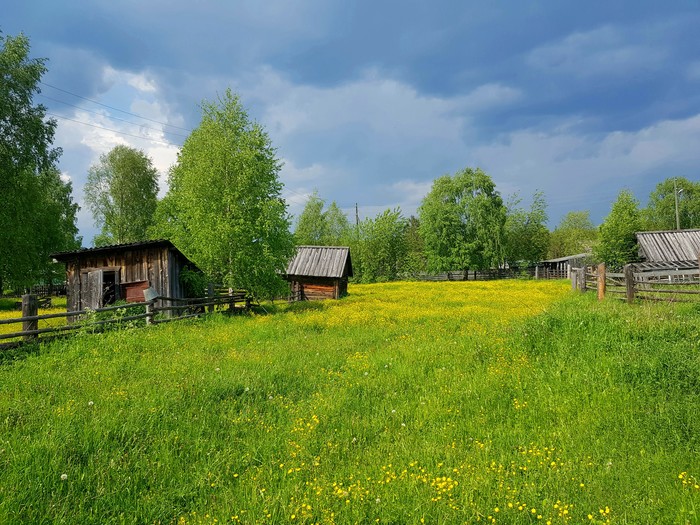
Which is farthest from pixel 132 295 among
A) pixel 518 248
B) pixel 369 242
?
pixel 518 248

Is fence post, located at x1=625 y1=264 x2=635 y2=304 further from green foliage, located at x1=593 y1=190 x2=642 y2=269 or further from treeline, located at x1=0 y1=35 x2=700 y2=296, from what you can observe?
green foliage, located at x1=593 y1=190 x2=642 y2=269

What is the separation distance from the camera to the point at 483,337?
10.3m

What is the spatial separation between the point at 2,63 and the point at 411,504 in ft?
101

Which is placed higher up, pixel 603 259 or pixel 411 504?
pixel 603 259

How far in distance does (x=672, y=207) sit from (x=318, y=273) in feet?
271

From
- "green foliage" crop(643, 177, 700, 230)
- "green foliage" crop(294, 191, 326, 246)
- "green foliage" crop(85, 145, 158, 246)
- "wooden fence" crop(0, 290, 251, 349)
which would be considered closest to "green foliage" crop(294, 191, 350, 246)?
"green foliage" crop(294, 191, 326, 246)

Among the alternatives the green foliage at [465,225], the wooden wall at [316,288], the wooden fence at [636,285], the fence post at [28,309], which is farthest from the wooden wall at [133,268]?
the green foliage at [465,225]

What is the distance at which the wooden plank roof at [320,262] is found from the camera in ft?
105

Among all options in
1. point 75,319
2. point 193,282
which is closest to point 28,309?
point 75,319

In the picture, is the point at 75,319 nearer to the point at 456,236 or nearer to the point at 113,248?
the point at 113,248

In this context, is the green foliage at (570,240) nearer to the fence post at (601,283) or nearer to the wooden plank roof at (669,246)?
the wooden plank roof at (669,246)

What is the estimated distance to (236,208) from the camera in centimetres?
1950

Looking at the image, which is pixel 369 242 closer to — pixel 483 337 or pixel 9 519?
pixel 483 337

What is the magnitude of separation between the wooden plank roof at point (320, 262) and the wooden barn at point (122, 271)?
14.3 metres
